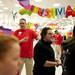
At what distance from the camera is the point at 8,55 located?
3.60ft

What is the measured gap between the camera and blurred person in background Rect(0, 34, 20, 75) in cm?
107

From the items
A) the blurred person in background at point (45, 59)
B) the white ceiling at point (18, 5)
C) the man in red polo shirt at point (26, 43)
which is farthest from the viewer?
the white ceiling at point (18, 5)

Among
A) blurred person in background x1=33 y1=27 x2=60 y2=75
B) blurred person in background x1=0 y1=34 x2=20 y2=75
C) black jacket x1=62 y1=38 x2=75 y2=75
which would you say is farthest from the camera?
blurred person in background x1=33 y1=27 x2=60 y2=75

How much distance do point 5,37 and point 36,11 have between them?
8897 millimetres

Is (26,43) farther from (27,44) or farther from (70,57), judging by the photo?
(70,57)

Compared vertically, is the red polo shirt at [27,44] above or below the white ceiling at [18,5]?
below

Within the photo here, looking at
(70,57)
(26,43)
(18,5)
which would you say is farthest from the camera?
(18,5)

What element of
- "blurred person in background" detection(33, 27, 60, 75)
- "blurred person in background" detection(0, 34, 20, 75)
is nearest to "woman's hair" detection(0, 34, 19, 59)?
"blurred person in background" detection(0, 34, 20, 75)

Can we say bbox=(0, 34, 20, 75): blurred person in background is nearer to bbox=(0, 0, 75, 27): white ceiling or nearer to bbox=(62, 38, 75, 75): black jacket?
bbox=(62, 38, 75, 75): black jacket

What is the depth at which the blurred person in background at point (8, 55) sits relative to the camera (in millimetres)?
1071

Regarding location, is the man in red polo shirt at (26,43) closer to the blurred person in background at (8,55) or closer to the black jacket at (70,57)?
the black jacket at (70,57)

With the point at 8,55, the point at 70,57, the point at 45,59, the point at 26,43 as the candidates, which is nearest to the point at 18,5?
the point at 26,43

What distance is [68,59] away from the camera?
125 inches

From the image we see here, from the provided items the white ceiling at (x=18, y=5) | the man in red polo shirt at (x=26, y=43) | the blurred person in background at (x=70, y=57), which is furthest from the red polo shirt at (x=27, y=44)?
the white ceiling at (x=18, y=5)
